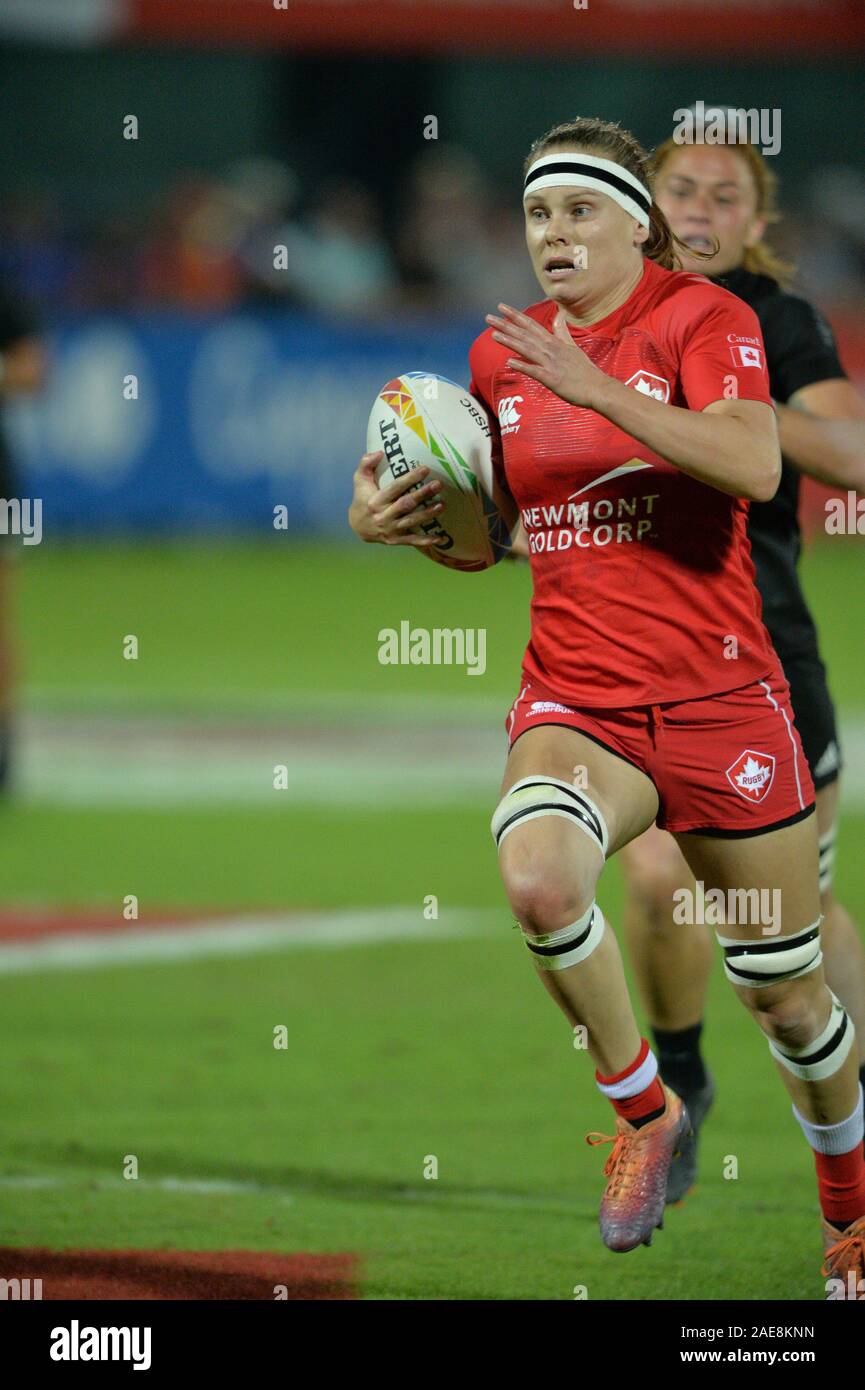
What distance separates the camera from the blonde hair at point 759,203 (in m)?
5.99

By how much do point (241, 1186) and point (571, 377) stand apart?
241 centimetres

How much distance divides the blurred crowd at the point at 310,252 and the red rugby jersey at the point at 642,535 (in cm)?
1707

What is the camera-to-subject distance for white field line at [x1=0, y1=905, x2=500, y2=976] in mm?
8414

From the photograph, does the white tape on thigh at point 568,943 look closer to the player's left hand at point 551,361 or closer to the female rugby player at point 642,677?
the female rugby player at point 642,677

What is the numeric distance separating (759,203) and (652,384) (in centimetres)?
136

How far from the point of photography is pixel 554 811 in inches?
187

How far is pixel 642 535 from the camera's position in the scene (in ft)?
16.3

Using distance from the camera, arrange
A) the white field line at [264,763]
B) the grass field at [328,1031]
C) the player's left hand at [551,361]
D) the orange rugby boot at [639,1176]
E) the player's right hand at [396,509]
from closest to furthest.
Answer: the player's left hand at [551,361]
the orange rugby boot at [639,1176]
the player's right hand at [396,509]
the grass field at [328,1031]
the white field line at [264,763]

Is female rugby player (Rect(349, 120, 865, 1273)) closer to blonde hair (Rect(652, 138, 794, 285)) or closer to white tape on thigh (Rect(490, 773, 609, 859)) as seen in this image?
white tape on thigh (Rect(490, 773, 609, 859))
